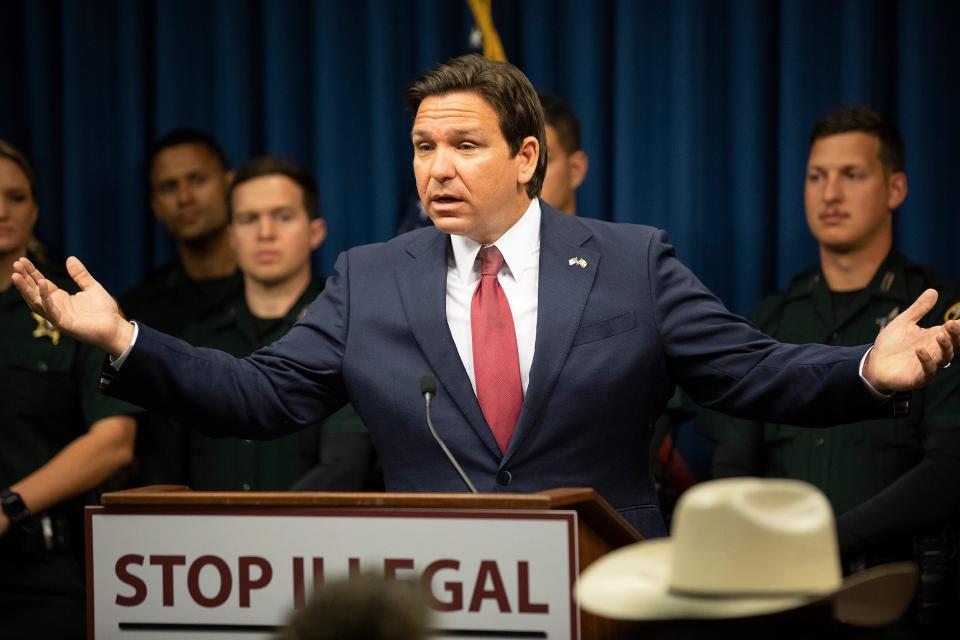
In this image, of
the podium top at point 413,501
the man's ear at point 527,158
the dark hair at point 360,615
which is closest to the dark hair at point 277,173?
the man's ear at point 527,158

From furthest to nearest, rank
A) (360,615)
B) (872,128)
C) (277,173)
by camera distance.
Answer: (277,173) < (872,128) < (360,615)

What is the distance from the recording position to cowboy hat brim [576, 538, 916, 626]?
1.61m

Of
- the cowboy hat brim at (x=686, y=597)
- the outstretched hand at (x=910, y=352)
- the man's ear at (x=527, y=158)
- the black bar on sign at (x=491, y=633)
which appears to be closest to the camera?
the cowboy hat brim at (x=686, y=597)

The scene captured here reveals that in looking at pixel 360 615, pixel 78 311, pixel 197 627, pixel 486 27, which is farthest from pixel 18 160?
pixel 360 615

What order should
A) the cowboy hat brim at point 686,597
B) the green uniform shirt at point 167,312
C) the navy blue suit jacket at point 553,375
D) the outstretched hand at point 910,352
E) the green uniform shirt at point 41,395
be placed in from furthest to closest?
the green uniform shirt at point 167,312, the green uniform shirt at point 41,395, the navy blue suit jacket at point 553,375, the outstretched hand at point 910,352, the cowboy hat brim at point 686,597

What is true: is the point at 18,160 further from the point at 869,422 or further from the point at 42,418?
the point at 869,422

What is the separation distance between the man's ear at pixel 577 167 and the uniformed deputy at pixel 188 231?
124 centimetres

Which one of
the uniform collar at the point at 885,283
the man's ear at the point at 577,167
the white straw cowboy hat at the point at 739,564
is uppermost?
the man's ear at the point at 577,167

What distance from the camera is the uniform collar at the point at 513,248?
10.1ft

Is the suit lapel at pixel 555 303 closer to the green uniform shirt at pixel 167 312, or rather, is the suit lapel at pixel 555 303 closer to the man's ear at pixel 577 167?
the man's ear at pixel 577 167

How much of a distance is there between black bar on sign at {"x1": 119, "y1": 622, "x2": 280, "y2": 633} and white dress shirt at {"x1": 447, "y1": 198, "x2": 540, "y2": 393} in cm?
80

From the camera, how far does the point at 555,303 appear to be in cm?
296

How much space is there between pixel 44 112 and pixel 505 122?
3.09m

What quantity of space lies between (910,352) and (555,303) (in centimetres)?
72
